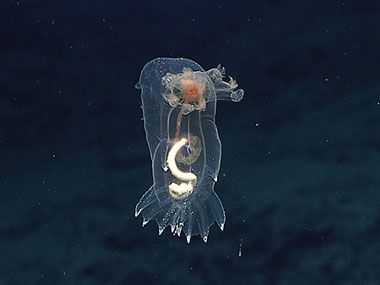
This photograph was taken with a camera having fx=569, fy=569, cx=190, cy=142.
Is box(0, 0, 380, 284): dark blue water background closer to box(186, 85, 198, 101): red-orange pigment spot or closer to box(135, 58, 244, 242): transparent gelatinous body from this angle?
box(135, 58, 244, 242): transparent gelatinous body

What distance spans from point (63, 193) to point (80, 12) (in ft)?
8.90

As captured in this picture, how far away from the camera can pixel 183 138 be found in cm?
658

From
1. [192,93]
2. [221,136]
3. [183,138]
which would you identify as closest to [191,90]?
[192,93]

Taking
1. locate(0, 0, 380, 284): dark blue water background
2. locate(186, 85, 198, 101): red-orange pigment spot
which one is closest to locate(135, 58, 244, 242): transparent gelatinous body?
locate(186, 85, 198, 101): red-orange pigment spot

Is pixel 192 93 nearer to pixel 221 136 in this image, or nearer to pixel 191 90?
pixel 191 90

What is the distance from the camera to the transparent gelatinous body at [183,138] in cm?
629

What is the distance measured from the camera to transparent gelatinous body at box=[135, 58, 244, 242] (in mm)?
6293

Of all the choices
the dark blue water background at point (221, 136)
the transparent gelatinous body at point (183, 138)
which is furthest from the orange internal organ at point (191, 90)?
the dark blue water background at point (221, 136)

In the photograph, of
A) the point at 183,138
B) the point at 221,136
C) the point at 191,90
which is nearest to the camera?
the point at 191,90

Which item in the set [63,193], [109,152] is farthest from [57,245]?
[109,152]

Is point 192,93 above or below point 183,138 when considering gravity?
above

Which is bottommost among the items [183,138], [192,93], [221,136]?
[183,138]

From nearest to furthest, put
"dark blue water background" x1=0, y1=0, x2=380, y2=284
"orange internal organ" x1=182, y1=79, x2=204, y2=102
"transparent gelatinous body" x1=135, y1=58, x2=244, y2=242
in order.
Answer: "orange internal organ" x1=182, y1=79, x2=204, y2=102, "transparent gelatinous body" x1=135, y1=58, x2=244, y2=242, "dark blue water background" x1=0, y1=0, x2=380, y2=284

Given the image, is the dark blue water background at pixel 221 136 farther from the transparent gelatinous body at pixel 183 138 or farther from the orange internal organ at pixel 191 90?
the orange internal organ at pixel 191 90
